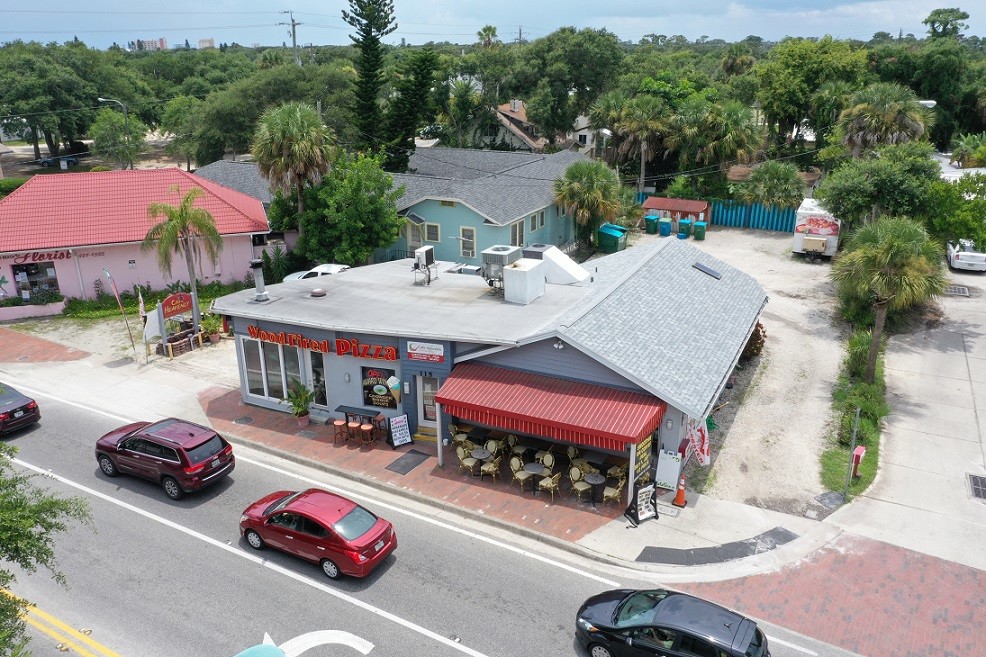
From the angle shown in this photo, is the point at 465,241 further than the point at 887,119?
No

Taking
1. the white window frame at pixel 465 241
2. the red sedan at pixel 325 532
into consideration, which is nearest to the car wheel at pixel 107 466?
the red sedan at pixel 325 532

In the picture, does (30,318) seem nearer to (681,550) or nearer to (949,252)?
(681,550)

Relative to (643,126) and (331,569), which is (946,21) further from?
(331,569)

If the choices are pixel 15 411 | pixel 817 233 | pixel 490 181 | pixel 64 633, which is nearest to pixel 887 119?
pixel 817 233

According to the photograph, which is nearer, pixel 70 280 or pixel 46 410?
pixel 46 410

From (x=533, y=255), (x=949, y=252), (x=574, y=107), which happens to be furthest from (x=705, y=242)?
(x=574, y=107)

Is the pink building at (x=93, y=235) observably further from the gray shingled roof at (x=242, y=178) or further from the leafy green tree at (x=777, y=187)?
the leafy green tree at (x=777, y=187)
